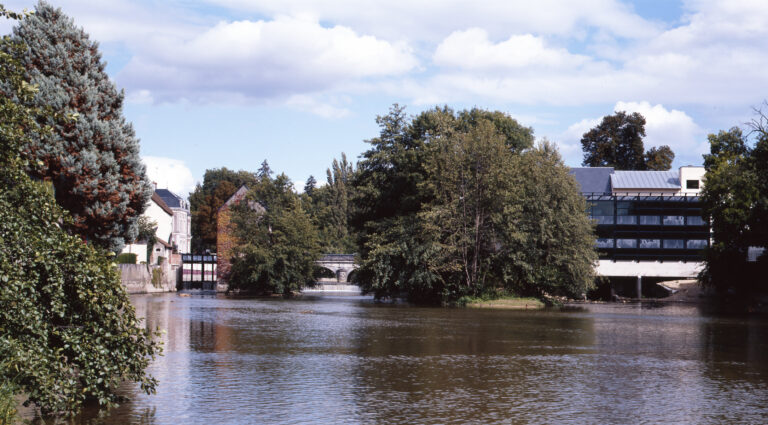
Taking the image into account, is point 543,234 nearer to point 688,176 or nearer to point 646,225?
point 646,225

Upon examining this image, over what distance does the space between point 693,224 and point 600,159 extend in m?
22.5

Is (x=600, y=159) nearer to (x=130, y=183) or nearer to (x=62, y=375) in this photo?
(x=130, y=183)

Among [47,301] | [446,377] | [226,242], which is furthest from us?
[226,242]

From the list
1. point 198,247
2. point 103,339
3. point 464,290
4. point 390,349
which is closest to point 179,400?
point 103,339

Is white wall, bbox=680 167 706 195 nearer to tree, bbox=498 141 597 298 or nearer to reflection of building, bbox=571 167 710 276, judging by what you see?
reflection of building, bbox=571 167 710 276

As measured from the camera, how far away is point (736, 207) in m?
61.4

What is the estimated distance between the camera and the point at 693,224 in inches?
3888

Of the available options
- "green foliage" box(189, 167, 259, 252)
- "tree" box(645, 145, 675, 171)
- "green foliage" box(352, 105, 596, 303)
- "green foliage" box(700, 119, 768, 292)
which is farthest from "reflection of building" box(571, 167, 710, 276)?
"green foliage" box(189, 167, 259, 252)

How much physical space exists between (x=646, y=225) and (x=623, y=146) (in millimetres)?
22513

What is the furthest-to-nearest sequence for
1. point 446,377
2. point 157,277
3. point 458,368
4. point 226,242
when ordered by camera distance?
point 226,242 < point 157,277 < point 458,368 < point 446,377

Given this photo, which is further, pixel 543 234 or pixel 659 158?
pixel 659 158

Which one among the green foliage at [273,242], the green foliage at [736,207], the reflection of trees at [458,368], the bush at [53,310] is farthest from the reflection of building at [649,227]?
the bush at [53,310]

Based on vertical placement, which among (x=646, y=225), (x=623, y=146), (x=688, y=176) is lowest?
(x=646, y=225)

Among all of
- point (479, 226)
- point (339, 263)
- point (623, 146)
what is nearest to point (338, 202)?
point (339, 263)
